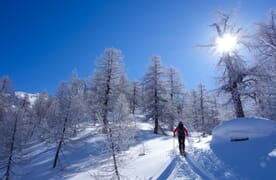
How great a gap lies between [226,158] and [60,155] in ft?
67.0

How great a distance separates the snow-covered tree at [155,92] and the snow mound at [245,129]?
56.0 feet

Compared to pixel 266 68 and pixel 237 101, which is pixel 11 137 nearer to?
pixel 237 101

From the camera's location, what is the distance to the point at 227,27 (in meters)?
16.8

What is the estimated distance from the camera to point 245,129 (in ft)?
33.4

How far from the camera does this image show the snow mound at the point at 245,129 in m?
9.95

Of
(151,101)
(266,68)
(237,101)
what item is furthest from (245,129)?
(151,101)

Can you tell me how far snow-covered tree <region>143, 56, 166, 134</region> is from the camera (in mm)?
28094

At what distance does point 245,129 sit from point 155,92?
1901 cm

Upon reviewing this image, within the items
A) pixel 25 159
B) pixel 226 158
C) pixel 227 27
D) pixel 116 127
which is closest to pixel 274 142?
pixel 226 158

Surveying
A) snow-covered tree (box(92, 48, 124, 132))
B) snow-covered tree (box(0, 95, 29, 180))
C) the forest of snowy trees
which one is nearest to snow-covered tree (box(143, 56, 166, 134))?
the forest of snowy trees

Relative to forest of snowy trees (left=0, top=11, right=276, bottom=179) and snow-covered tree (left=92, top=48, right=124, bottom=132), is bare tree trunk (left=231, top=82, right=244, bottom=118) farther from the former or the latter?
snow-covered tree (left=92, top=48, right=124, bottom=132)

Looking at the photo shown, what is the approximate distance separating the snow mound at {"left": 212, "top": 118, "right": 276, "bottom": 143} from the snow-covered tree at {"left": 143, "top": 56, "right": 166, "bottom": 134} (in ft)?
56.0

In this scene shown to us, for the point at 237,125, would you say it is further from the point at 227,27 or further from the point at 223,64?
the point at 227,27

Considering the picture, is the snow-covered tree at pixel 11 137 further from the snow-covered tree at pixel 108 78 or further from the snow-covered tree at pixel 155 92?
the snow-covered tree at pixel 155 92
